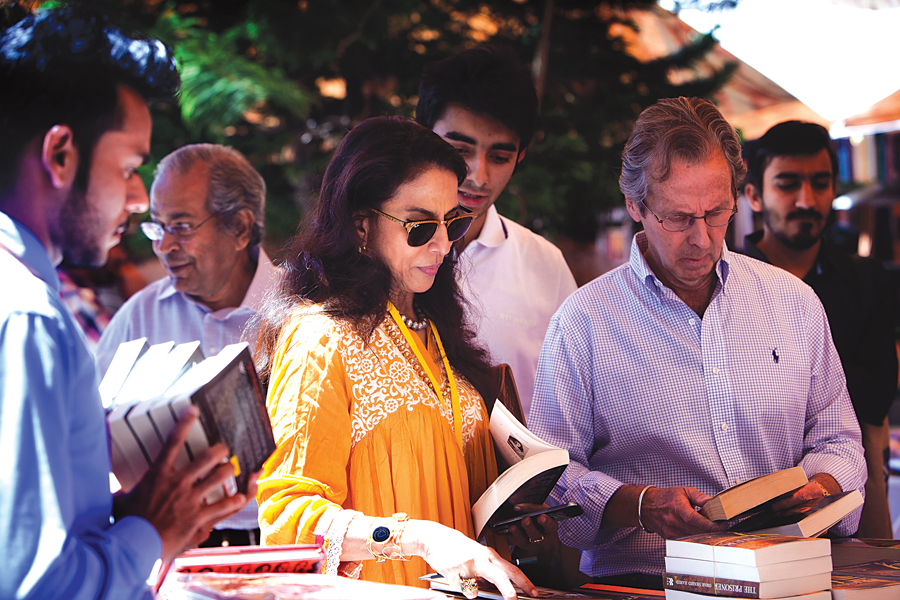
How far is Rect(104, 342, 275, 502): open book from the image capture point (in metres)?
1.11

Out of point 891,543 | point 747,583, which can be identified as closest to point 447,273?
point 747,583

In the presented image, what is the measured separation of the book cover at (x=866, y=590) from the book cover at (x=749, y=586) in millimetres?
26

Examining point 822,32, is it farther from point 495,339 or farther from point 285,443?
point 285,443

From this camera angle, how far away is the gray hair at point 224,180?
3043mm

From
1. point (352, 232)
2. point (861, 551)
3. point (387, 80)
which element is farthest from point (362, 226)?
point (387, 80)

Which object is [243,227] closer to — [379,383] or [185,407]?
[379,383]

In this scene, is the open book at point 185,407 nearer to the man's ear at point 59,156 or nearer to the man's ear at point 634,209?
the man's ear at point 59,156

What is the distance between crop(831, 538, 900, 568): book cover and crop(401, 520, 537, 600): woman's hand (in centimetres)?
83

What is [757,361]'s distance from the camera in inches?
83.1

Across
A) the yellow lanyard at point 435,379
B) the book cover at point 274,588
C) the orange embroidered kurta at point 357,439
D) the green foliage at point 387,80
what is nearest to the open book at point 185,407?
the book cover at point 274,588

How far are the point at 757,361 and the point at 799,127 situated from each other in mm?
1183

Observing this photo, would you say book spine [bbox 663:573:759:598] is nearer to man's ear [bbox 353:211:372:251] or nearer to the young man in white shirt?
man's ear [bbox 353:211:372:251]

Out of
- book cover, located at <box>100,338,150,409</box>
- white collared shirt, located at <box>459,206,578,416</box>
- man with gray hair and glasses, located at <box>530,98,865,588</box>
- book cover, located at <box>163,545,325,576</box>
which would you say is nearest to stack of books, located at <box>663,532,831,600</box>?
man with gray hair and glasses, located at <box>530,98,865,588</box>

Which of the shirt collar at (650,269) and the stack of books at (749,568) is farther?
the shirt collar at (650,269)
